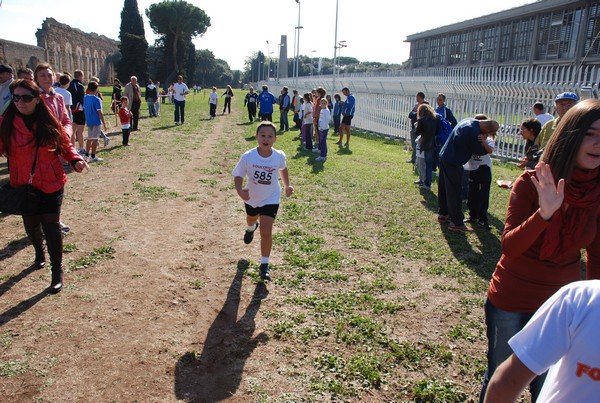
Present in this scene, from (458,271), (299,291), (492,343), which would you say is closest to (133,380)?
(299,291)

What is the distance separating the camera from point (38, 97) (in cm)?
448

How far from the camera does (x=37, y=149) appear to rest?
4.45 m

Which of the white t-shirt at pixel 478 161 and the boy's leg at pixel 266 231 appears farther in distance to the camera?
the white t-shirt at pixel 478 161

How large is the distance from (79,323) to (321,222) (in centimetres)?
408

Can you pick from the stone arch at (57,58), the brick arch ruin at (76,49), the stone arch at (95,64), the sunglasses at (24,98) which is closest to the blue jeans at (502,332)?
the sunglasses at (24,98)

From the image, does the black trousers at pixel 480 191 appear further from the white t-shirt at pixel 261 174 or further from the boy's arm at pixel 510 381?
the boy's arm at pixel 510 381

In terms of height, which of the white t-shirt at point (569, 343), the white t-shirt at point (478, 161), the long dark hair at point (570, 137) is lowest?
the white t-shirt at point (478, 161)

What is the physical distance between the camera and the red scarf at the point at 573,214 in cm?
209

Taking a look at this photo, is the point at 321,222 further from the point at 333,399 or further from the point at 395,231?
the point at 333,399

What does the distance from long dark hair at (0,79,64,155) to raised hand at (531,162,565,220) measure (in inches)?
169

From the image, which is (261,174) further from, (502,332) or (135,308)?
(502,332)

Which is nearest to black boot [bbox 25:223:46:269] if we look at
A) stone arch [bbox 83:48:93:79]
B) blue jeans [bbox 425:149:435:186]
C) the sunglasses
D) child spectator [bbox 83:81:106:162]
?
the sunglasses

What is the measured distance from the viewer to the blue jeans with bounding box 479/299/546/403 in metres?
2.31

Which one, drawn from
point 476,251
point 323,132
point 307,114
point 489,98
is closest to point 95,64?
point 307,114
